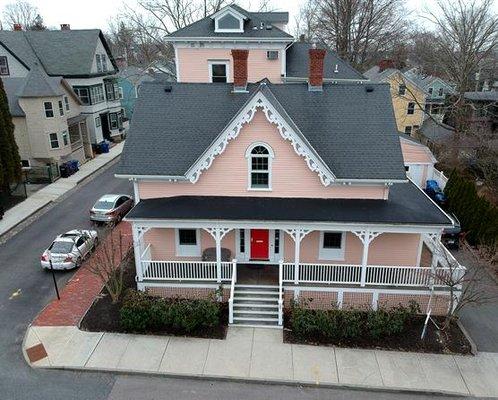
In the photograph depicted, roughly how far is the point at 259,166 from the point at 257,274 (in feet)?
15.4

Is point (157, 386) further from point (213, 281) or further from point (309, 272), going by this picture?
point (309, 272)

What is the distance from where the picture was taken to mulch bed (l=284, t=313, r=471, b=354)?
15617mm

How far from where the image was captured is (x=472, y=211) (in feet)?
81.4

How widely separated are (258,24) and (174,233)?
754 inches

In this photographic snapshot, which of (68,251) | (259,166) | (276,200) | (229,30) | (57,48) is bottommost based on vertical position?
(68,251)

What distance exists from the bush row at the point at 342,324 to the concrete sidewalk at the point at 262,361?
636 mm

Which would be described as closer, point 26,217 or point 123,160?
point 123,160

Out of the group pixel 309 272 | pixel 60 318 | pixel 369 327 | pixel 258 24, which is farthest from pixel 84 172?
pixel 369 327

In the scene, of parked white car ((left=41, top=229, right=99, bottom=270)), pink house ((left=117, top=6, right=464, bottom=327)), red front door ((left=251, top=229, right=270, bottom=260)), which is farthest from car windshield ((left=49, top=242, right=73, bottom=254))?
red front door ((left=251, top=229, right=270, bottom=260))

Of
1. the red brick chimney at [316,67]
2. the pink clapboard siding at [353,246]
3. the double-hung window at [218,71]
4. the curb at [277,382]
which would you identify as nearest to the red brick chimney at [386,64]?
the double-hung window at [218,71]

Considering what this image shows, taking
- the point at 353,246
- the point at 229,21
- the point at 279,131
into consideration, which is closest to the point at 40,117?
the point at 229,21

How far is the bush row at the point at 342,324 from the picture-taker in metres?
15.9

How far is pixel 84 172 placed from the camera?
1442 inches

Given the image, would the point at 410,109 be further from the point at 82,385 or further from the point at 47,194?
the point at 82,385
